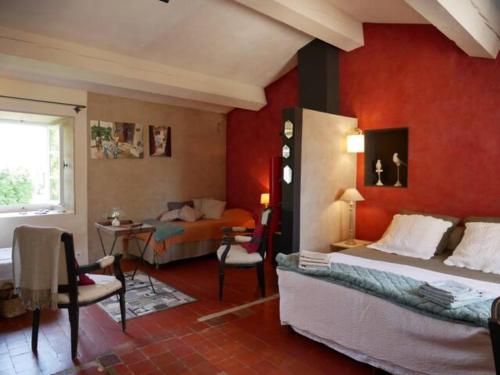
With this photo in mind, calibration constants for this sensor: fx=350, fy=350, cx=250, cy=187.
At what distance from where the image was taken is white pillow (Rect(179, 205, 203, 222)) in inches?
222

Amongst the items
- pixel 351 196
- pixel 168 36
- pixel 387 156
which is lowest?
pixel 351 196

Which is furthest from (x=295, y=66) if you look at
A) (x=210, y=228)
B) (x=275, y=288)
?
(x=275, y=288)

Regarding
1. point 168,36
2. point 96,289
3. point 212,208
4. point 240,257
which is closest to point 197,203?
point 212,208

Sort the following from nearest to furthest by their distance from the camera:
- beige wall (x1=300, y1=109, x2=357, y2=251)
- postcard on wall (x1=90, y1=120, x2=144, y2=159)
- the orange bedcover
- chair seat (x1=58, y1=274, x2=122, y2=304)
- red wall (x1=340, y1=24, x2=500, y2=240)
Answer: chair seat (x1=58, y1=274, x2=122, y2=304)
red wall (x1=340, y1=24, x2=500, y2=240)
beige wall (x1=300, y1=109, x2=357, y2=251)
the orange bedcover
postcard on wall (x1=90, y1=120, x2=144, y2=159)

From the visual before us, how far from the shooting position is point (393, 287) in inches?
92.7

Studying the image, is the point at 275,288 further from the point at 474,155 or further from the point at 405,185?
the point at 474,155

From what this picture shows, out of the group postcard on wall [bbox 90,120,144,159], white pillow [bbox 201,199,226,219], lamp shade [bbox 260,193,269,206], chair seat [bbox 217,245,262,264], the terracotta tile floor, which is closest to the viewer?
the terracotta tile floor

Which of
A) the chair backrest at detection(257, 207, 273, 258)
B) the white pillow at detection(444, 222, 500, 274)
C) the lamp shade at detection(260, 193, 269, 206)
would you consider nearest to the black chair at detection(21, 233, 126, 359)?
the chair backrest at detection(257, 207, 273, 258)

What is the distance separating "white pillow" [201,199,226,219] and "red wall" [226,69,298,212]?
0.53m

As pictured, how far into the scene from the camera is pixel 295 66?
213 inches

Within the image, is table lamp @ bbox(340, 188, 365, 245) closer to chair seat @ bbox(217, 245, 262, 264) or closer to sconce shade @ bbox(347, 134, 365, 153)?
sconce shade @ bbox(347, 134, 365, 153)

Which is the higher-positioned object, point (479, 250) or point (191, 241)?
point (479, 250)

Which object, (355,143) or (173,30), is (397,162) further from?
(173,30)

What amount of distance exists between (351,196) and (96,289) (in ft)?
9.86
